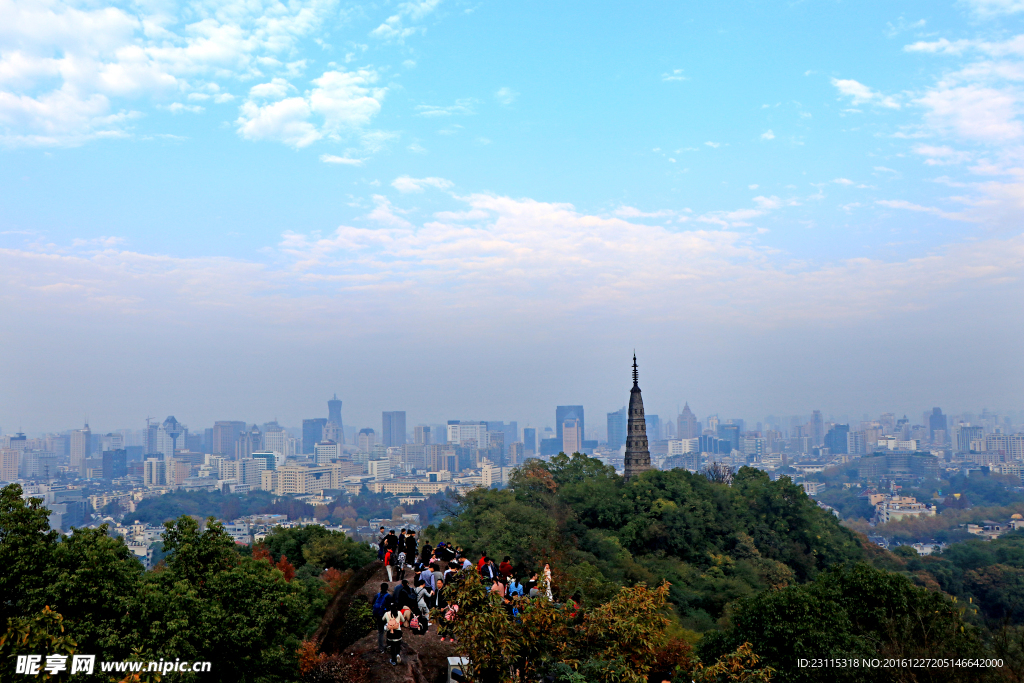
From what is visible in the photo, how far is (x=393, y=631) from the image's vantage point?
12.3 meters

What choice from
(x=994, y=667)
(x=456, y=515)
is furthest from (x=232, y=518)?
(x=994, y=667)

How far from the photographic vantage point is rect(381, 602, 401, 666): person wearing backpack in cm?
1228

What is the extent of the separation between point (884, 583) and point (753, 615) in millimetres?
4244

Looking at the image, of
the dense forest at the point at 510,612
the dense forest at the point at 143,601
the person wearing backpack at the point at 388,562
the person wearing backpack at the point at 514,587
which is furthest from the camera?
the person wearing backpack at the point at 388,562

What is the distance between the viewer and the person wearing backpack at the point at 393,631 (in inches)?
484

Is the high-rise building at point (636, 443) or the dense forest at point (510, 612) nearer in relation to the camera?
the dense forest at point (510, 612)

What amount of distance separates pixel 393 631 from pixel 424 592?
1.99 meters

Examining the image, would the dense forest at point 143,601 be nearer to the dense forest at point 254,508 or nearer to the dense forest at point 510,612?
the dense forest at point 510,612

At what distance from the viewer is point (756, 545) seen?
A: 4894 cm

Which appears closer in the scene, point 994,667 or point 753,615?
point 994,667

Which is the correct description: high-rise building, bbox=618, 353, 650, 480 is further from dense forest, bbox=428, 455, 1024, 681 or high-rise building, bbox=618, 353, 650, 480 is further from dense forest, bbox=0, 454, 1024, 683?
dense forest, bbox=0, 454, 1024, 683

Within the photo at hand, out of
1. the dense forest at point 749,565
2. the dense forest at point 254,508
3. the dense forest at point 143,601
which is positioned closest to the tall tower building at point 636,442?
the dense forest at point 749,565

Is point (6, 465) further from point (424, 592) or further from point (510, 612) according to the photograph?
point (510, 612)

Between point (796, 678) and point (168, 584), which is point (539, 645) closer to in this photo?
point (796, 678)
